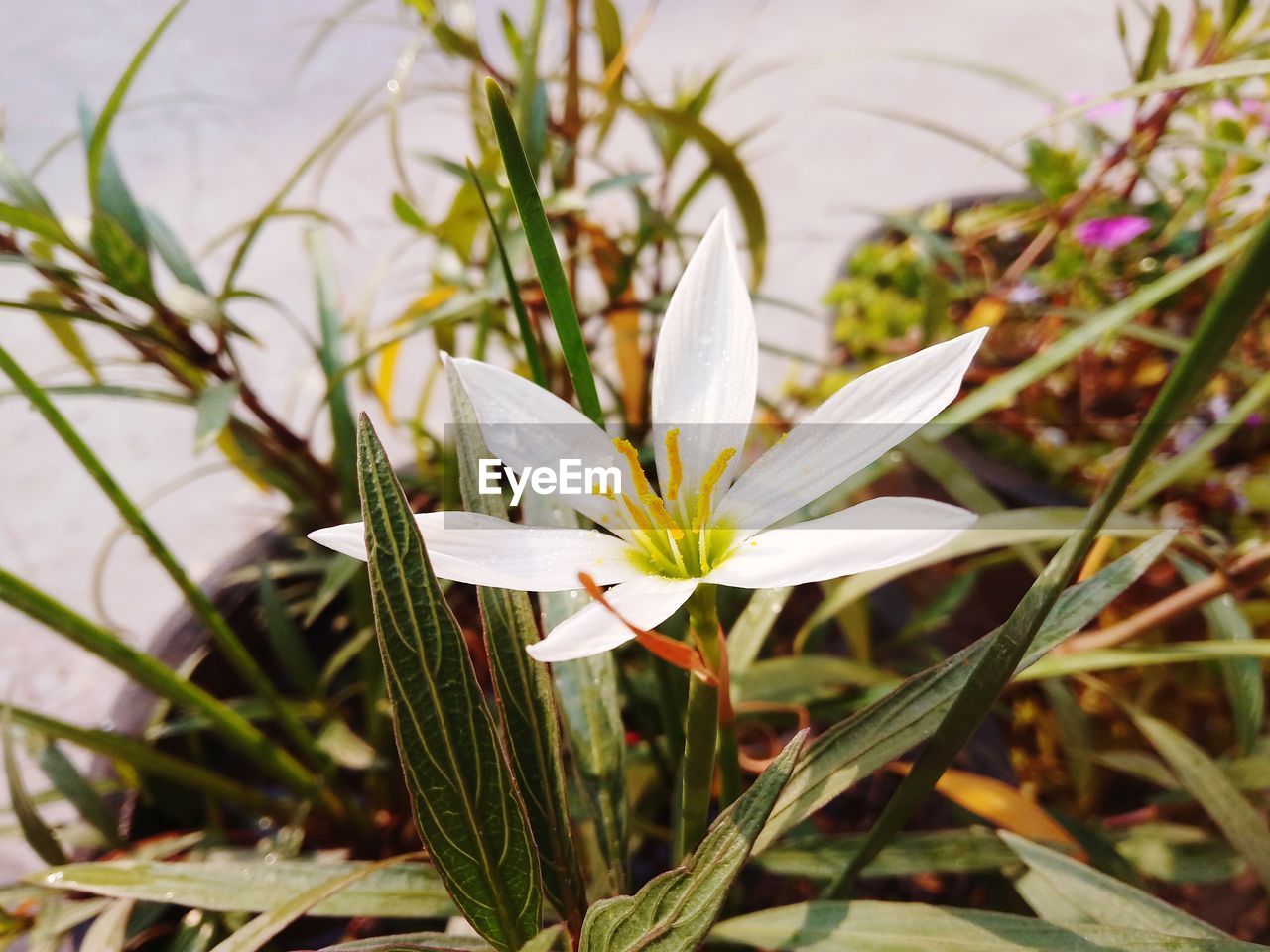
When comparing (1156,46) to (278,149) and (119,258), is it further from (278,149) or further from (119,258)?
(278,149)

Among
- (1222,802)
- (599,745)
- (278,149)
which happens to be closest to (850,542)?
(599,745)

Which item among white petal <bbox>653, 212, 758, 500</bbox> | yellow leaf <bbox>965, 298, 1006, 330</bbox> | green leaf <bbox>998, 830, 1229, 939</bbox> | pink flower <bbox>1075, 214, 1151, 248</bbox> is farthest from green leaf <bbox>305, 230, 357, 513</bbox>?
pink flower <bbox>1075, 214, 1151, 248</bbox>

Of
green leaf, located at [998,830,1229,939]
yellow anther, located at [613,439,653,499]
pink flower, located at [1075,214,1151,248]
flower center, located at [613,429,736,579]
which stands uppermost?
pink flower, located at [1075,214,1151,248]

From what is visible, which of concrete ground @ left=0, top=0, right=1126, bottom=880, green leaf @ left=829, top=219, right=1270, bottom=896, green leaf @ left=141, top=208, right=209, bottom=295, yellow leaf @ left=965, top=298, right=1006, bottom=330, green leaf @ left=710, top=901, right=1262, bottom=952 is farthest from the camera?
concrete ground @ left=0, top=0, right=1126, bottom=880

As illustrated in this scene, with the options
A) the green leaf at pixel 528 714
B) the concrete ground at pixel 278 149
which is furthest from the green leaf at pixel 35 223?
the concrete ground at pixel 278 149

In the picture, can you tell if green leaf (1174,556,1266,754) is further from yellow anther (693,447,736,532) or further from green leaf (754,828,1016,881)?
yellow anther (693,447,736,532)

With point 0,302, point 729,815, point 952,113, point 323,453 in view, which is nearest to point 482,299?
point 0,302
